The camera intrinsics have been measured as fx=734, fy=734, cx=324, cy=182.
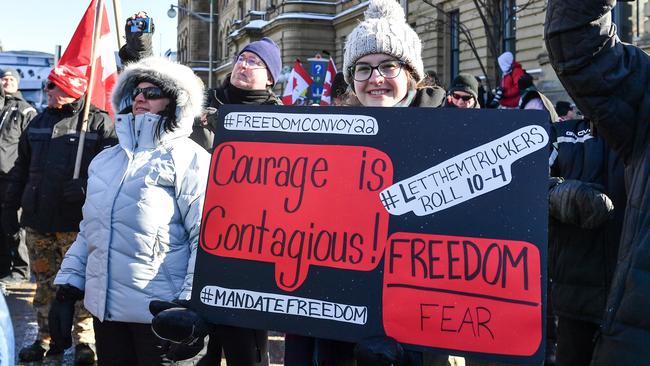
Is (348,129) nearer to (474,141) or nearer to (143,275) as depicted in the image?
(474,141)

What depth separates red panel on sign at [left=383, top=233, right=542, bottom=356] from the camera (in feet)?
7.11

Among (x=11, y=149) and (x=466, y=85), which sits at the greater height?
(x=466, y=85)

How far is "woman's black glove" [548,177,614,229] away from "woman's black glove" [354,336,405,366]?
5.31 feet

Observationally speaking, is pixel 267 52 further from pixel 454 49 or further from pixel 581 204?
pixel 454 49

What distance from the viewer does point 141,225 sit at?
344cm

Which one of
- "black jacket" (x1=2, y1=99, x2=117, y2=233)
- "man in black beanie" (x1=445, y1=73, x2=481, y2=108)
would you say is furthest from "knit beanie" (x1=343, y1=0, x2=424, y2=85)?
"black jacket" (x1=2, y1=99, x2=117, y2=233)

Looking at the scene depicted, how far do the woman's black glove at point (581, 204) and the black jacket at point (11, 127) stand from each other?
19.6 feet

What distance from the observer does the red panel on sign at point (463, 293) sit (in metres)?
2.17

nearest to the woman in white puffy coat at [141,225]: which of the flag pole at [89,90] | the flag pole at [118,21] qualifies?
the flag pole at [89,90]

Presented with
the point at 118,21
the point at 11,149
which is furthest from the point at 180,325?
the point at 11,149

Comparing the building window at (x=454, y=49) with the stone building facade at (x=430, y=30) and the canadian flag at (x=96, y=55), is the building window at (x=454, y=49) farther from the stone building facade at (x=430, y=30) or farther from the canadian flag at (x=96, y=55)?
the canadian flag at (x=96, y=55)

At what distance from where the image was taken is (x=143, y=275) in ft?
11.3

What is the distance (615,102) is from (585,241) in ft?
5.72

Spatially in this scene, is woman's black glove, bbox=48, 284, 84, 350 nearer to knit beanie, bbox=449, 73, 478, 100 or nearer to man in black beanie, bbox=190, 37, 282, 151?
man in black beanie, bbox=190, 37, 282, 151
